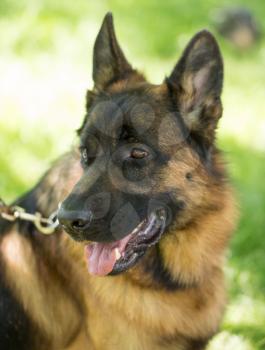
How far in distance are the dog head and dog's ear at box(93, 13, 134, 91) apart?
0.13m

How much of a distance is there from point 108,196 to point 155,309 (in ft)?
2.75

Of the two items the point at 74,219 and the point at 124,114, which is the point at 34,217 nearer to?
the point at 74,219

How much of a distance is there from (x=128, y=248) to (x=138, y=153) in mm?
537

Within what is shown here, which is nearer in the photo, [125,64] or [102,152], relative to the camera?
[102,152]

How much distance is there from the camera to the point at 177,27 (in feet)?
33.5

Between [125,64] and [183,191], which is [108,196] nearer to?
[183,191]

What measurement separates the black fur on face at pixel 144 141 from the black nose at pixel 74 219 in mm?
28

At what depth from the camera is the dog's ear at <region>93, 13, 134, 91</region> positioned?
398 cm

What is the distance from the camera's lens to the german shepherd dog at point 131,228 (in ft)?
11.7

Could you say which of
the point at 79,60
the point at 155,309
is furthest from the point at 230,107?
the point at 155,309

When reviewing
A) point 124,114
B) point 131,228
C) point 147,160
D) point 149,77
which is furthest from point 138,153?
point 149,77

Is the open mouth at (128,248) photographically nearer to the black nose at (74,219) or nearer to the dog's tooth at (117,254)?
the dog's tooth at (117,254)

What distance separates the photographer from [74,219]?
3.30 m

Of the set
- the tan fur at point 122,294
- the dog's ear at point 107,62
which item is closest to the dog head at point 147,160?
the dog's ear at point 107,62
